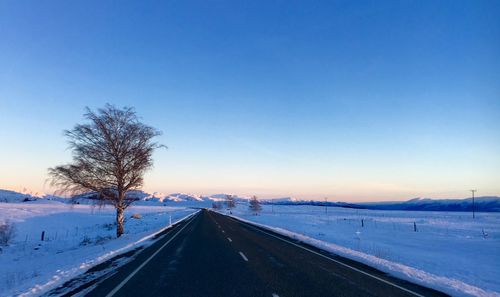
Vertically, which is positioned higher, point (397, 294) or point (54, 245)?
point (397, 294)

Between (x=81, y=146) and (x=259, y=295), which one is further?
(x=81, y=146)

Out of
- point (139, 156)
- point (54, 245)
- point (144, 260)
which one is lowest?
point (54, 245)

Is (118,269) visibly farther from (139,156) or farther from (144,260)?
(139,156)

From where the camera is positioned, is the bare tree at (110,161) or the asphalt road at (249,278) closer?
the asphalt road at (249,278)

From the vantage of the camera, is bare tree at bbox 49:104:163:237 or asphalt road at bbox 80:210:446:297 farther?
bare tree at bbox 49:104:163:237

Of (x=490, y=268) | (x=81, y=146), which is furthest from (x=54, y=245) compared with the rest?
(x=490, y=268)

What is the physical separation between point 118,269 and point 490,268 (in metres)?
14.8

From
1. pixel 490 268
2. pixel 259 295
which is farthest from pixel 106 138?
pixel 490 268

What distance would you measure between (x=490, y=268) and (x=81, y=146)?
75.1ft

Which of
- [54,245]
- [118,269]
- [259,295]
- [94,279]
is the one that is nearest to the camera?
[259,295]

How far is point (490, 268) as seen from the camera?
14.4m

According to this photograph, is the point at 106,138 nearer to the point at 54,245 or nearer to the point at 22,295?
the point at 54,245

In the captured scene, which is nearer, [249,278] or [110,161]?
[249,278]

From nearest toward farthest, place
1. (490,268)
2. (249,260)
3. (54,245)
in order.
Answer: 1. (249,260)
2. (490,268)
3. (54,245)
